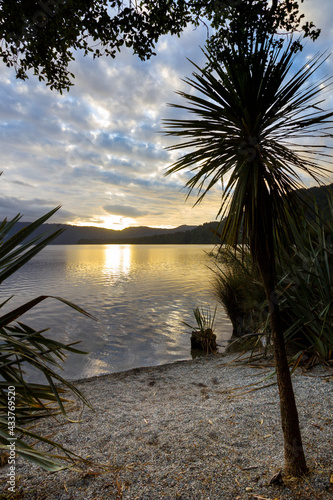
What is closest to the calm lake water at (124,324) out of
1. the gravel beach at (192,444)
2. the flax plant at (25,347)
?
the gravel beach at (192,444)

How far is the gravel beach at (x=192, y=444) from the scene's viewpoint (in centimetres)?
205

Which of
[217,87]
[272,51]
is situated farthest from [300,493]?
[272,51]

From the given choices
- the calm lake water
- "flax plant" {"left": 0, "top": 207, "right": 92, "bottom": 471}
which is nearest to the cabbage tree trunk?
"flax plant" {"left": 0, "top": 207, "right": 92, "bottom": 471}

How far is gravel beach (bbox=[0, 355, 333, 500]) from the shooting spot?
2049 millimetres

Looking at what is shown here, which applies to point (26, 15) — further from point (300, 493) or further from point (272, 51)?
point (300, 493)

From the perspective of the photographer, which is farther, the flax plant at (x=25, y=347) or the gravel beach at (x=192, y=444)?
the gravel beach at (x=192, y=444)

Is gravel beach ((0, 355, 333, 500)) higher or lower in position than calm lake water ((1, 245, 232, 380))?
higher

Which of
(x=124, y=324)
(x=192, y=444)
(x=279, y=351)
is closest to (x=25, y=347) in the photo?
(x=279, y=351)

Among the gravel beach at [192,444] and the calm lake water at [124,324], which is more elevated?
the gravel beach at [192,444]

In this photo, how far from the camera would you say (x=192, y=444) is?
271cm

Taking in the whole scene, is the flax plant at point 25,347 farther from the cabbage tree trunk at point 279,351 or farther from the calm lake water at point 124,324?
the calm lake water at point 124,324

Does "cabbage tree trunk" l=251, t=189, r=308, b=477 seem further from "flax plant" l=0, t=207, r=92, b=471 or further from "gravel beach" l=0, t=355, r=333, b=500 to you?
"flax plant" l=0, t=207, r=92, b=471

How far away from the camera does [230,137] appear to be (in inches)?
78.9

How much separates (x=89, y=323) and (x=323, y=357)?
32.3 ft
